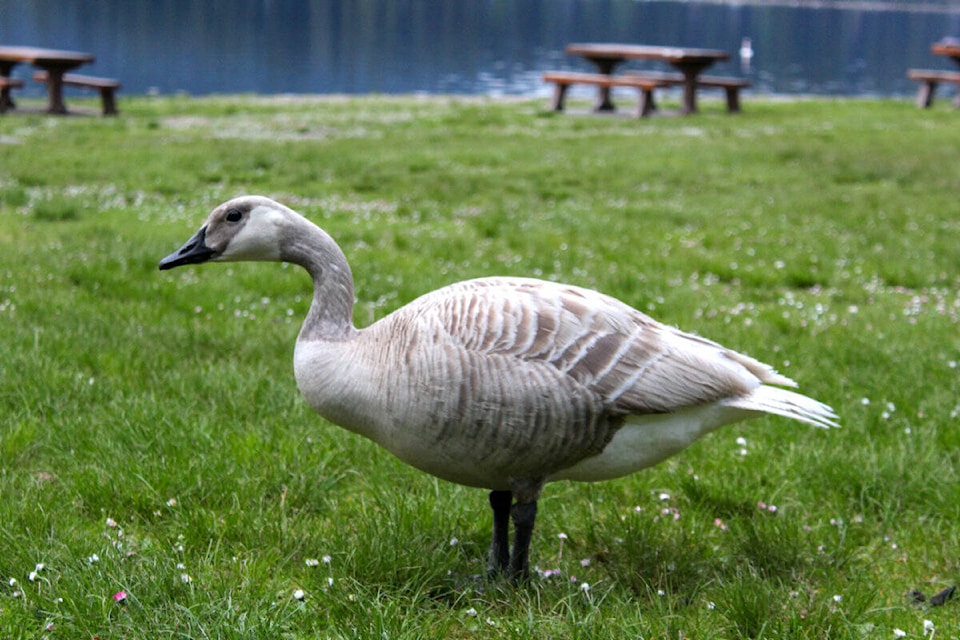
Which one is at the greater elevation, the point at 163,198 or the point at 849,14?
the point at 849,14

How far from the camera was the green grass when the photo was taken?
3.61m

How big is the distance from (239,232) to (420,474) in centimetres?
162

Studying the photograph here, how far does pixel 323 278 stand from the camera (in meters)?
3.98

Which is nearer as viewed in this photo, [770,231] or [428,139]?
[770,231]

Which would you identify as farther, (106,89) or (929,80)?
(929,80)

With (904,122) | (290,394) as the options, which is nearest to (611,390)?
(290,394)

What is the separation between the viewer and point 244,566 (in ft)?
12.5

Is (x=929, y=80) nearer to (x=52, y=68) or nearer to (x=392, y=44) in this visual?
(x=52, y=68)

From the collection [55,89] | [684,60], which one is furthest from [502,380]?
[684,60]

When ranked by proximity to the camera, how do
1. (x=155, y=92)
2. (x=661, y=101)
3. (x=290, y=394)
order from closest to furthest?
(x=290, y=394)
(x=661, y=101)
(x=155, y=92)

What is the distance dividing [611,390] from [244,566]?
5.03 feet

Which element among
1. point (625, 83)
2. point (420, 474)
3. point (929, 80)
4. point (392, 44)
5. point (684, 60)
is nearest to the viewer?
point (420, 474)

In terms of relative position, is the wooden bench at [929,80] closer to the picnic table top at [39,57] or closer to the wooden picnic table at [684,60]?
the wooden picnic table at [684,60]

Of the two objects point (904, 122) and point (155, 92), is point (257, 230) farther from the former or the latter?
point (155, 92)
